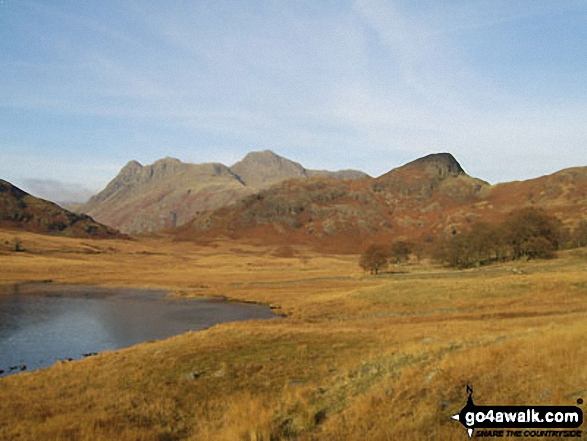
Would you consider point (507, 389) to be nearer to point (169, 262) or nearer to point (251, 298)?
point (251, 298)

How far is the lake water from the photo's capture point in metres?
40.3

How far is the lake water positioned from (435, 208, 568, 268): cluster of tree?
58182 mm

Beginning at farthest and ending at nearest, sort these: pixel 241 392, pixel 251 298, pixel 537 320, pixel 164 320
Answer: pixel 251 298, pixel 164 320, pixel 537 320, pixel 241 392

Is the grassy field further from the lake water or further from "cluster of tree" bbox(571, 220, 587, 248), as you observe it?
"cluster of tree" bbox(571, 220, 587, 248)

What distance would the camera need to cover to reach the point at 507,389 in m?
12.8

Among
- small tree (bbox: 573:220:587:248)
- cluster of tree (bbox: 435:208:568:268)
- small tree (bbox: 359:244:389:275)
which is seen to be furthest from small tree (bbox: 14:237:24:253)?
small tree (bbox: 573:220:587:248)

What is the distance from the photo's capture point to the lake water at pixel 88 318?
40.3 m

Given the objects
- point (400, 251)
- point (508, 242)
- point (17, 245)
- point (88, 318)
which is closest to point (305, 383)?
point (88, 318)

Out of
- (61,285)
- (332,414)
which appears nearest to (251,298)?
(61,285)

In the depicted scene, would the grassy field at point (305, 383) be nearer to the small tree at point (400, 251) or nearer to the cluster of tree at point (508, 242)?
the cluster of tree at point (508, 242)

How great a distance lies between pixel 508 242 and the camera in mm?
95688

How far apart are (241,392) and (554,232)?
102019 millimetres

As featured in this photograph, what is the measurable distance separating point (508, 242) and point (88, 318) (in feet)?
277

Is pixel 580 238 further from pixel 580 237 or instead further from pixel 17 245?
pixel 17 245
